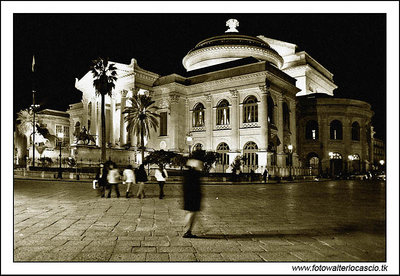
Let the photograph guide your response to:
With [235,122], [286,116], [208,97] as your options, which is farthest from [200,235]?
[286,116]

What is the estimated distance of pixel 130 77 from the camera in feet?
137

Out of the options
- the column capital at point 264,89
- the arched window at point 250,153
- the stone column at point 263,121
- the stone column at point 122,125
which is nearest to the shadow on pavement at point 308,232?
the stone column at point 263,121

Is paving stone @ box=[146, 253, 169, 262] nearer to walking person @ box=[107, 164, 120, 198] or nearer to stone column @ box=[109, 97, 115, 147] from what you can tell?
walking person @ box=[107, 164, 120, 198]

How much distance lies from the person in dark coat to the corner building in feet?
84.2

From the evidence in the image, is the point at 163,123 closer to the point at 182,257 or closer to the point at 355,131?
the point at 355,131

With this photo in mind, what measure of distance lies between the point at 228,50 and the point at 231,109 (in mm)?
11488

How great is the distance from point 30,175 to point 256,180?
68.1 feet

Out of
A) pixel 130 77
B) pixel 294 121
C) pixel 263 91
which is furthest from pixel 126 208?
pixel 294 121

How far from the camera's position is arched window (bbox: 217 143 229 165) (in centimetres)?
3819

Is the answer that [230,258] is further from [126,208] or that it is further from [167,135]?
[167,135]

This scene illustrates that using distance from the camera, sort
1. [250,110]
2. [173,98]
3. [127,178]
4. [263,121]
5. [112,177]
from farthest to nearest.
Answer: [173,98] → [250,110] → [263,121] → [127,178] → [112,177]

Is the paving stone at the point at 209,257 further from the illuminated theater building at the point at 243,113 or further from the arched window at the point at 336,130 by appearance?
the arched window at the point at 336,130

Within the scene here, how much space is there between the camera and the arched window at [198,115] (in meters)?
41.3

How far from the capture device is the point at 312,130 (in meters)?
47.7
